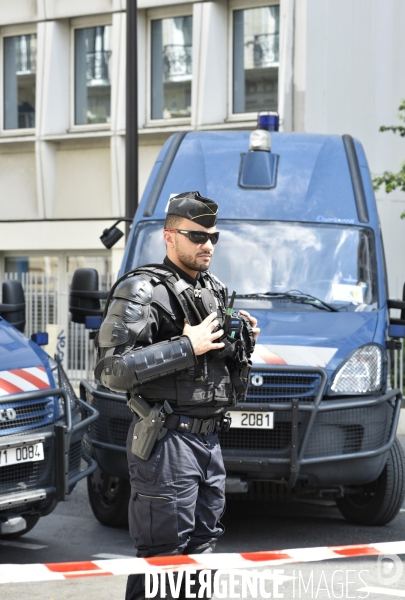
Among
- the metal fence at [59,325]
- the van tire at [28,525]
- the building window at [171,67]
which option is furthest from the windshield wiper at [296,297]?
the building window at [171,67]

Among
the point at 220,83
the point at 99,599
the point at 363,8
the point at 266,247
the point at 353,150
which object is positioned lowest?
the point at 99,599

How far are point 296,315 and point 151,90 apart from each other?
38.0 feet

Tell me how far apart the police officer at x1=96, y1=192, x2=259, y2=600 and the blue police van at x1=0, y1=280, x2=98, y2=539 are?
1.77 metres

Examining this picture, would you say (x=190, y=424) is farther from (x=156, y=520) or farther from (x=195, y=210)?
(x=195, y=210)

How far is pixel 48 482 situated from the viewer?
245 inches

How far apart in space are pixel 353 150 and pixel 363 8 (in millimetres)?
10237

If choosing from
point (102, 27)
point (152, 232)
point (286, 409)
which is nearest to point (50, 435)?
point (286, 409)

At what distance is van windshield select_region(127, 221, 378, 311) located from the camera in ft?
24.0

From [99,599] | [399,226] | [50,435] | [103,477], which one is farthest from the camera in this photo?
[399,226]

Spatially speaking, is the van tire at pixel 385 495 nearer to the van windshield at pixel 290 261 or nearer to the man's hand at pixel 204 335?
the van windshield at pixel 290 261

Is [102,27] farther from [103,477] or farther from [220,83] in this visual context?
[103,477]

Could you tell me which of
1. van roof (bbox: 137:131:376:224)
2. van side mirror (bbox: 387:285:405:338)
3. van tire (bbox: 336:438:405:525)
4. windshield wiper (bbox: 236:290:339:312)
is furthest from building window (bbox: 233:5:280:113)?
van tire (bbox: 336:438:405:525)

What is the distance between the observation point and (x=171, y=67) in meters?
17.7

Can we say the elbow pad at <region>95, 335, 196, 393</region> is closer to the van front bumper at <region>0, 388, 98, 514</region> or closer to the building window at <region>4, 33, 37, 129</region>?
the van front bumper at <region>0, 388, 98, 514</region>
